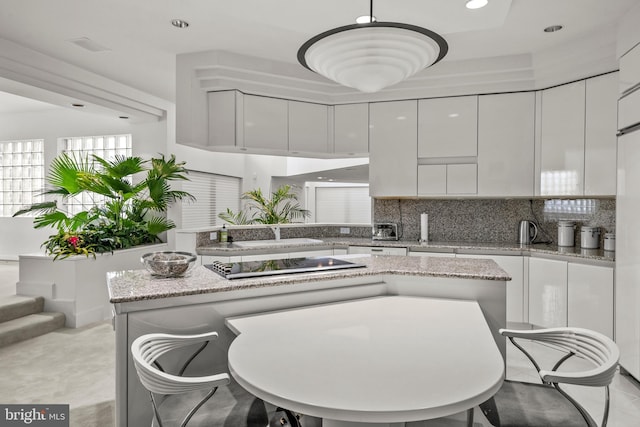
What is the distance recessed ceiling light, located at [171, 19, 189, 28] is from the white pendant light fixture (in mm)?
1801

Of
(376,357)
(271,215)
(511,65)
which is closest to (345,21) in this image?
(511,65)

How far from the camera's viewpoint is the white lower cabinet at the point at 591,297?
3.30 meters

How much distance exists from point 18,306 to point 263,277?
3.49 m

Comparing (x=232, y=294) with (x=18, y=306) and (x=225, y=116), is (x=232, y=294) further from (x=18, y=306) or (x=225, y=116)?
(x=18, y=306)

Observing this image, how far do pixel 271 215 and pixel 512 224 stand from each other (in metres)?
3.12

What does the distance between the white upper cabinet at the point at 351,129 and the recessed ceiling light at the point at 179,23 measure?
1887mm

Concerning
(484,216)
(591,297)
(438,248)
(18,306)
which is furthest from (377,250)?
(18,306)

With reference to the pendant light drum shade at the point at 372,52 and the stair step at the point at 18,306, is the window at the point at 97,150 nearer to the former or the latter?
the stair step at the point at 18,306

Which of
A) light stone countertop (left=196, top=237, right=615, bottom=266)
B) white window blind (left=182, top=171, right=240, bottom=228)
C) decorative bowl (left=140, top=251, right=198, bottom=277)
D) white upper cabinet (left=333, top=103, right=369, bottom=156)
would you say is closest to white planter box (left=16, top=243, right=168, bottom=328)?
light stone countertop (left=196, top=237, right=615, bottom=266)

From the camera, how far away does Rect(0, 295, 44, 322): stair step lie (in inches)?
162

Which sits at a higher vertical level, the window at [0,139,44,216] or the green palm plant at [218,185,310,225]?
the window at [0,139,44,216]

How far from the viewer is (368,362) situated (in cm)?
138

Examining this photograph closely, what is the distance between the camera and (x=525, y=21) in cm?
326

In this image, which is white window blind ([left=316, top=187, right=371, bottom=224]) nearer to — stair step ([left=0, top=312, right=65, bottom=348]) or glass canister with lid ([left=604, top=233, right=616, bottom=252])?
glass canister with lid ([left=604, top=233, right=616, bottom=252])
